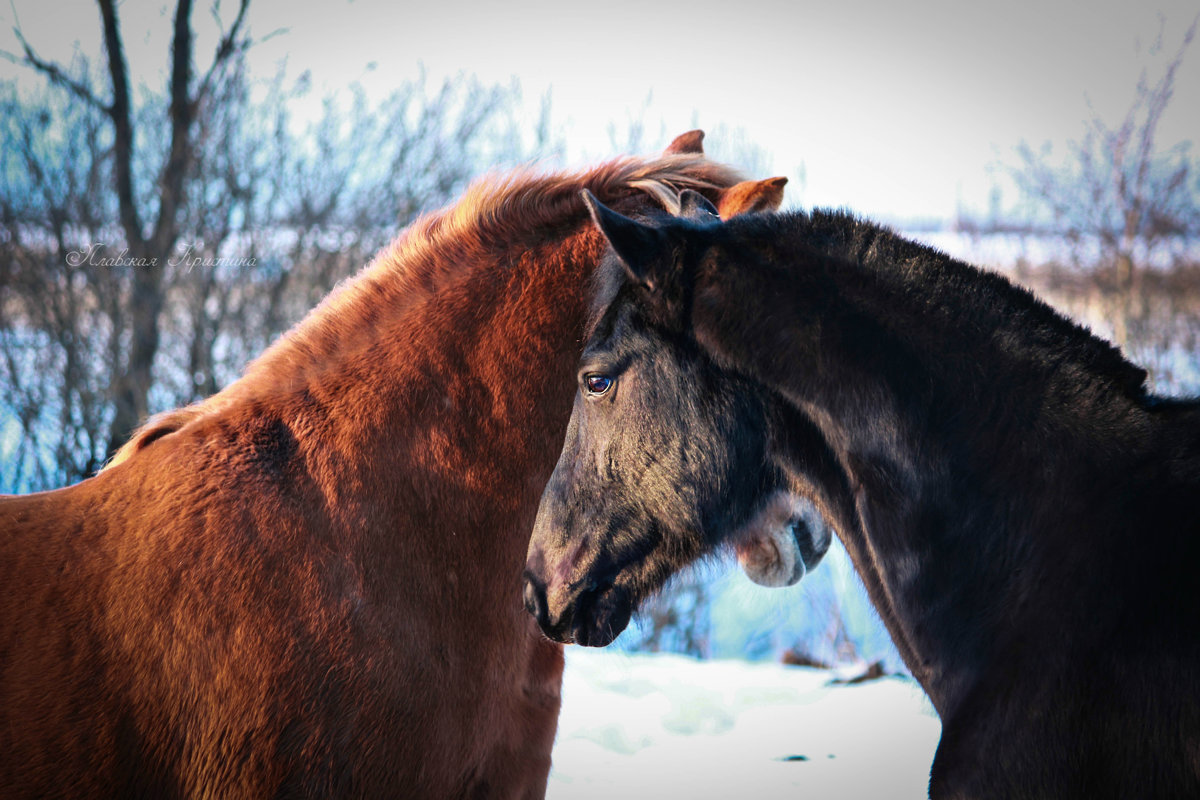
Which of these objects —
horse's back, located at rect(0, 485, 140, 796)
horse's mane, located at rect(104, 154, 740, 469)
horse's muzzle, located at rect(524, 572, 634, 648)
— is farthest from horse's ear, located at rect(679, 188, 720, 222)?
horse's back, located at rect(0, 485, 140, 796)

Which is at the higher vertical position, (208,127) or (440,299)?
(208,127)

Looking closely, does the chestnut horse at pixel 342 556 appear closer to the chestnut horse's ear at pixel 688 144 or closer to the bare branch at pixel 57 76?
the chestnut horse's ear at pixel 688 144

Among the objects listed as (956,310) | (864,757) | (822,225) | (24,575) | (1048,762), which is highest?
(822,225)

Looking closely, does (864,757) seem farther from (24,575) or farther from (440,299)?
(24,575)

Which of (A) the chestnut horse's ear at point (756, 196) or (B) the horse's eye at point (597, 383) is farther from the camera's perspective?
(A) the chestnut horse's ear at point (756, 196)

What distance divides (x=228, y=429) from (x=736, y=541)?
150 centimetres

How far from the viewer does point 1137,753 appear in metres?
1.32

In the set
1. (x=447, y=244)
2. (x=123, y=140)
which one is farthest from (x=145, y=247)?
(x=447, y=244)

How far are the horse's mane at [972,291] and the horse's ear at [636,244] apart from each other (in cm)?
33

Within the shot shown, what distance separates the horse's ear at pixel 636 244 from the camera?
180 cm

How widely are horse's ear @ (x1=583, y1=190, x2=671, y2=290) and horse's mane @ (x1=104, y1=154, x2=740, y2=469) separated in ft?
1.53

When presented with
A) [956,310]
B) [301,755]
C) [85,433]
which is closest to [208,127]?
[85,433]

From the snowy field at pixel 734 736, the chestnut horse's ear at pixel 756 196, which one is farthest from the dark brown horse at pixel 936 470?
the snowy field at pixel 734 736

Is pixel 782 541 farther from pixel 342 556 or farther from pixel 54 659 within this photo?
pixel 54 659
